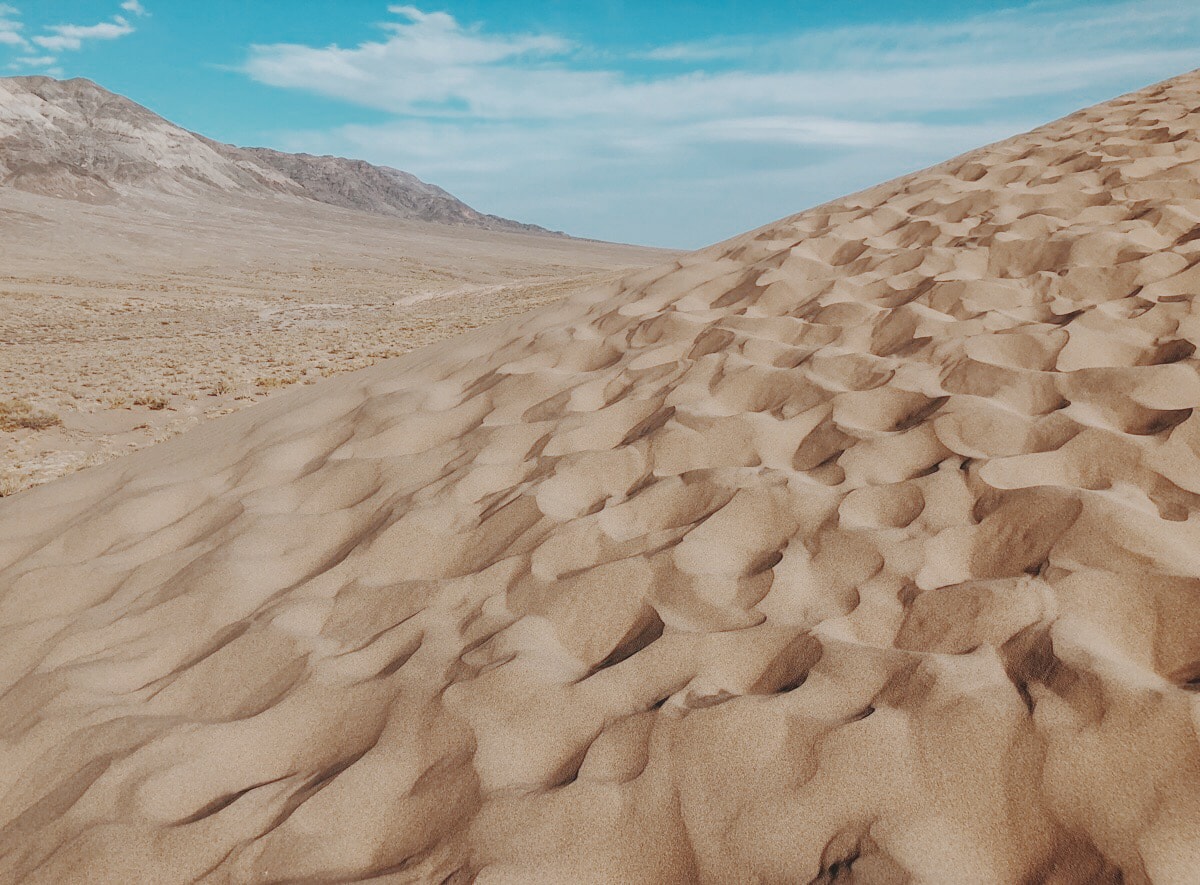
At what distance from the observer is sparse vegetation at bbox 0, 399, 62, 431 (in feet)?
23.1

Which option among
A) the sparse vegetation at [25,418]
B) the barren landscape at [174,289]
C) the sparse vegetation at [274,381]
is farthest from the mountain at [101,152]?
the sparse vegetation at [25,418]

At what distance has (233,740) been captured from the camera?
6.15 ft

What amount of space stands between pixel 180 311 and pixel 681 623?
23.5 metres

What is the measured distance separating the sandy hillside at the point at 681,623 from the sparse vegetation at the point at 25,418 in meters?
3.86

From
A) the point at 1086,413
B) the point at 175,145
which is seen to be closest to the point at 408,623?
the point at 1086,413

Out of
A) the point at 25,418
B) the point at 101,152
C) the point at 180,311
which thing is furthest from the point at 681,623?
the point at 101,152

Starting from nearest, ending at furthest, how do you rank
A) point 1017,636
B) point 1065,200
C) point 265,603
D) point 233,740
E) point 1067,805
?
point 1067,805
point 1017,636
point 233,740
point 265,603
point 1065,200

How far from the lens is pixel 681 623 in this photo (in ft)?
6.41

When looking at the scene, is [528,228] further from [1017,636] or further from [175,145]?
[1017,636]

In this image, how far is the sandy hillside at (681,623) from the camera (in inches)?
55.9

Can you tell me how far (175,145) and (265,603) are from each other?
109 meters

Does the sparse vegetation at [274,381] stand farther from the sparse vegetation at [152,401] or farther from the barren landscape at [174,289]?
the sparse vegetation at [152,401]

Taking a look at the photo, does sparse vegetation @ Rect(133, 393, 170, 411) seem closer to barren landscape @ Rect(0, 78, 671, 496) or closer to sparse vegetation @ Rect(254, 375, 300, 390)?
barren landscape @ Rect(0, 78, 671, 496)

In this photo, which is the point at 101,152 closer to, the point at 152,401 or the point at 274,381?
the point at 274,381
